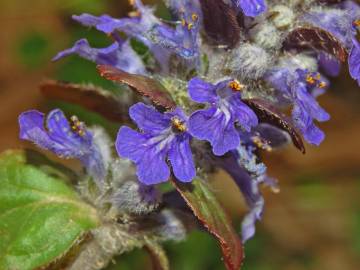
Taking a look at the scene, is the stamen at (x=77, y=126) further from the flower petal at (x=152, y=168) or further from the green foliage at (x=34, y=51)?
the green foliage at (x=34, y=51)

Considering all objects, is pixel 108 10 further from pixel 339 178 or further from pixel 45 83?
pixel 45 83

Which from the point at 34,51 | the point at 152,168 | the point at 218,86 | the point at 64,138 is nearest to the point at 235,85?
the point at 218,86

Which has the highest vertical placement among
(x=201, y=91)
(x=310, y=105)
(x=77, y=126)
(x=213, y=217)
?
(x=201, y=91)

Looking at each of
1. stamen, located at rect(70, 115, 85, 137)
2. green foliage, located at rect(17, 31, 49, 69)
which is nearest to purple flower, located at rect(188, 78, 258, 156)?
stamen, located at rect(70, 115, 85, 137)

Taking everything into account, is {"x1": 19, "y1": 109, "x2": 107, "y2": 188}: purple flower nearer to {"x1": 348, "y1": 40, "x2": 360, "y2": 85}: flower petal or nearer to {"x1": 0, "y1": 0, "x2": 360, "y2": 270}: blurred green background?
{"x1": 348, "y1": 40, "x2": 360, "y2": 85}: flower petal

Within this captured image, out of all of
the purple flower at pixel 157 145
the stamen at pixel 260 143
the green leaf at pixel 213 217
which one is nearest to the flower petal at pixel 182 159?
the purple flower at pixel 157 145

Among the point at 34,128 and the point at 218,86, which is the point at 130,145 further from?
the point at 34,128

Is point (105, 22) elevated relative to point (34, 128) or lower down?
elevated
